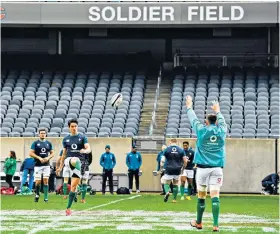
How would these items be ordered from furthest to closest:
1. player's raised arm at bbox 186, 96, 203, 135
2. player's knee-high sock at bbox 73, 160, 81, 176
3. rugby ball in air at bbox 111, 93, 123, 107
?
rugby ball in air at bbox 111, 93, 123, 107
player's knee-high sock at bbox 73, 160, 81, 176
player's raised arm at bbox 186, 96, 203, 135

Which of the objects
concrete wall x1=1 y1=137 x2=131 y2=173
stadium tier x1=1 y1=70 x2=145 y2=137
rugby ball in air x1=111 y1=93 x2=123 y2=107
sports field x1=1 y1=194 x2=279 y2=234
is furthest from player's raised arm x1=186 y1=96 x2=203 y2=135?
rugby ball in air x1=111 y1=93 x2=123 y2=107

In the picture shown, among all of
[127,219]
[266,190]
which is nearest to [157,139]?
[266,190]

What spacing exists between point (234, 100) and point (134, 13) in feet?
21.0

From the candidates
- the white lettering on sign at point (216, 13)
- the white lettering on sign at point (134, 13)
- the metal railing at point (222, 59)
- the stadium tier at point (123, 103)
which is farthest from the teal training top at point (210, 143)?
the metal railing at point (222, 59)

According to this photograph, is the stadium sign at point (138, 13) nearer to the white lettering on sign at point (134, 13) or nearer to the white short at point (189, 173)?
the white lettering on sign at point (134, 13)

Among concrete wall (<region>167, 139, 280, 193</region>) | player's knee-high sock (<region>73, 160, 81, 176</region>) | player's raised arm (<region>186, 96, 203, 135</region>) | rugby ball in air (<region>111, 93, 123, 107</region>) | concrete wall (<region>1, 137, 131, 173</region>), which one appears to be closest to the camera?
player's raised arm (<region>186, 96, 203, 135</region>)

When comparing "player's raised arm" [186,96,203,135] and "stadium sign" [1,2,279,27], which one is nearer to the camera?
"player's raised arm" [186,96,203,135]

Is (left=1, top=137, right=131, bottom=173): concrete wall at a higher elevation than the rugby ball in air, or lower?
lower

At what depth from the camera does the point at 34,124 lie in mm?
39562

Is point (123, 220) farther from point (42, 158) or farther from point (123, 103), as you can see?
point (123, 103)

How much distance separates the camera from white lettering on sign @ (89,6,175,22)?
42.5 meters

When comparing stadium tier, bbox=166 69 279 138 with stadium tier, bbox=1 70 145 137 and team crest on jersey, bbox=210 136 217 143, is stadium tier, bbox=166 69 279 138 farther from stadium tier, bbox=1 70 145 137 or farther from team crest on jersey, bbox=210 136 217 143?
team crest on jersey, bbox=210 136 217 143

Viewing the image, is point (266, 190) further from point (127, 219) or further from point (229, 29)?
point (127, 219)

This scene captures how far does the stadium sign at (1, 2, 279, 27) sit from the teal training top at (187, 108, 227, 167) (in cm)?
2825
